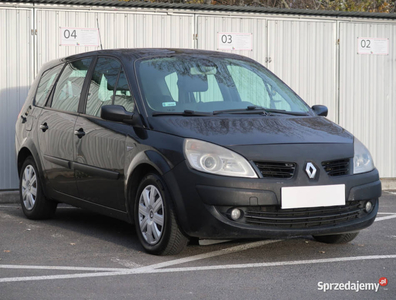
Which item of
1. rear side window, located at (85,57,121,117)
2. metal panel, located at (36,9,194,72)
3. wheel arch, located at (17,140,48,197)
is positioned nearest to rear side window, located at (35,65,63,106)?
wheel arch, located at (17,140,48,197)

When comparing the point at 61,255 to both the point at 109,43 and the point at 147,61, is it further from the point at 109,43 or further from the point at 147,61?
the point at 109,43

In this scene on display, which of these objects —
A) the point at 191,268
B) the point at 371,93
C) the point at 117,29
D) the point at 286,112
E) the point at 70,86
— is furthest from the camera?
the point at 371,93

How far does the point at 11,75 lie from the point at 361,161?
20.0 feet

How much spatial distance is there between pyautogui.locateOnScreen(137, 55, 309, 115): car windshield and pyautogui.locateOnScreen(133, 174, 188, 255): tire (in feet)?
2.22

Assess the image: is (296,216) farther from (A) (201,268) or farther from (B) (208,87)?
(B) (208,87)

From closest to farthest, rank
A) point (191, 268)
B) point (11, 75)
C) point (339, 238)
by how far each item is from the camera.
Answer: point (191, 268) → point (339, 238) → point (11, 75)

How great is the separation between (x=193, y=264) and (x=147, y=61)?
205 cm

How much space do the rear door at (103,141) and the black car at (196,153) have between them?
0.01 m

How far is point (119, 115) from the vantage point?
6371mm

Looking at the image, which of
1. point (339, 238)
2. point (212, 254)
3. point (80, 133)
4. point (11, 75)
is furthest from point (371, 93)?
point (212, 254)

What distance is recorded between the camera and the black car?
568 centimetres

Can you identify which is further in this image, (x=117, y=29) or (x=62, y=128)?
(x=117, y=29)

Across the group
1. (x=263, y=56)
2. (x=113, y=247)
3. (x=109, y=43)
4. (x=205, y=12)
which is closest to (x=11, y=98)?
(x=109, y=43)

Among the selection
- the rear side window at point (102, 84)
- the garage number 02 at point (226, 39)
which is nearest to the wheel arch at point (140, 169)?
the rear side window at point (102, 84)
